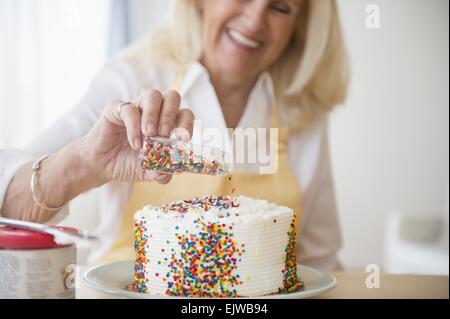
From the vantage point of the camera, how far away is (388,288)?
0.78 metres

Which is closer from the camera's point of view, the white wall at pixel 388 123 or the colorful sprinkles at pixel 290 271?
the colorful sprinkles at pixel 290 271

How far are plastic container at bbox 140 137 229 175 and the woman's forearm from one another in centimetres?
10

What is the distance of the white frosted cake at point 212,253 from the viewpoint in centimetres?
62

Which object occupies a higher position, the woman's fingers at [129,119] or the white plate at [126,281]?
the woman's fingers at [129,119]

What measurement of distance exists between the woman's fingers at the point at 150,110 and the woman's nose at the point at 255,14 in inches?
8.8

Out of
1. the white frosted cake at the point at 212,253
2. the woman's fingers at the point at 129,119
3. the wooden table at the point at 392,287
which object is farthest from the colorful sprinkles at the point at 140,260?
the wooden table at the point at 392,287

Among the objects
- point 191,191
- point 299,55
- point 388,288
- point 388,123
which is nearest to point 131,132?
point 191,191

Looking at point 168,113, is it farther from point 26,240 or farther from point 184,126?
point 26,240

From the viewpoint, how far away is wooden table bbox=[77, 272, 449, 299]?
72cm

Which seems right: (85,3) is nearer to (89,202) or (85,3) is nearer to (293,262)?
(89,202)

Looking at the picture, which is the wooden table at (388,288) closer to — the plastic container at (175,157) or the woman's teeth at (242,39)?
the plastic container at (175,157)

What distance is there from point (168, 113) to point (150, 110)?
0.02 metres
